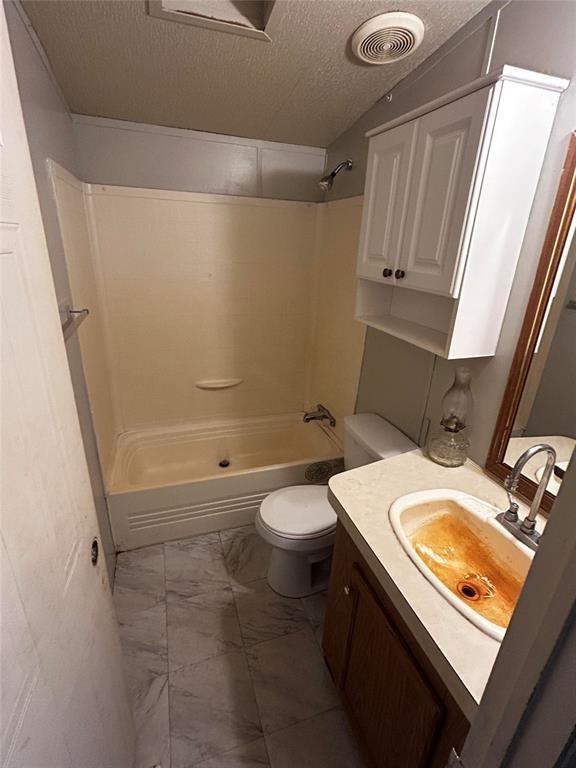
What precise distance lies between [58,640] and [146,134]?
2.35 metres

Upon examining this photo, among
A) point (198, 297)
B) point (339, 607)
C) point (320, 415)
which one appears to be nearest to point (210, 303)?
point (198, 297)

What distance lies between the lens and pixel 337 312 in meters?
2.30

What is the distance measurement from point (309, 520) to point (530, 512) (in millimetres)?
920

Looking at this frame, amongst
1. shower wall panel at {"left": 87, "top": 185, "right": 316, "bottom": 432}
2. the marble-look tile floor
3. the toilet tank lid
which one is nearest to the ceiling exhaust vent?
shower wall panel at {"left": 87, "top": 185, "right": 316, "bottom": 432}

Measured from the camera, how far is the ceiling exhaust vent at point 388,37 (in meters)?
1.16

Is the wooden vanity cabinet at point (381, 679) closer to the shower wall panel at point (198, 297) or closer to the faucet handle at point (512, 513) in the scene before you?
the faucet handle at point (512, 513)

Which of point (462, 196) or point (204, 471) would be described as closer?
point (462, 196)

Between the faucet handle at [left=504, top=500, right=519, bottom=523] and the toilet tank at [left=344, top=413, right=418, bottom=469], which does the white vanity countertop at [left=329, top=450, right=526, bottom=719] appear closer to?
the faucet handle at [left=504, top=500, right=519, bottom=523]

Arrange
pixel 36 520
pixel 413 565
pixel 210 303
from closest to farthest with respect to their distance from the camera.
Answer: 1. pixel 36 520
2. pixel 413 565
3. pixel 210 303

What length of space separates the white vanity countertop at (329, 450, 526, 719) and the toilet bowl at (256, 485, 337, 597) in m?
0.52

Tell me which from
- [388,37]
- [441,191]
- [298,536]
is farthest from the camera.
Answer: [298,536]

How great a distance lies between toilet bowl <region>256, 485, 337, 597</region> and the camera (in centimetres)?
159

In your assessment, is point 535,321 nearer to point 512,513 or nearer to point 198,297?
point 512,513

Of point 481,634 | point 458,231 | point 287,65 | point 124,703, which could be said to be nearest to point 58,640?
point 124,703
